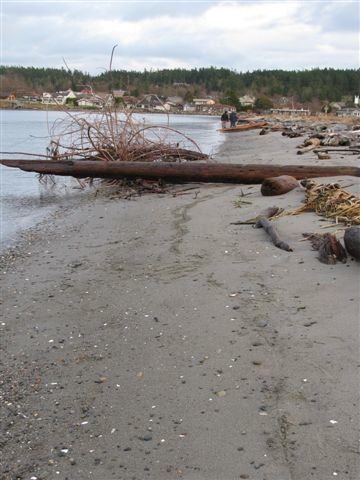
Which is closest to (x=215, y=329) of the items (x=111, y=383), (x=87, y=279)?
(x=111, y=383)

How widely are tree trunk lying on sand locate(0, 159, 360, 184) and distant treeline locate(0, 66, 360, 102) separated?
4524 inches

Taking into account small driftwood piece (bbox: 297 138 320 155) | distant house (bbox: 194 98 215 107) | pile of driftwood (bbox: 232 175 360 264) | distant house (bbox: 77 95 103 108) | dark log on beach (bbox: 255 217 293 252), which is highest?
distant house (bbox: 194 98 215 107)

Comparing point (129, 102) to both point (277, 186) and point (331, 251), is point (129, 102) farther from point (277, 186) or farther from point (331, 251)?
point (331, 251)

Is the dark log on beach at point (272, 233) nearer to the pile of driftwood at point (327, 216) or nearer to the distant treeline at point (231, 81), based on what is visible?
the pile of driftwood at point (327, 216)

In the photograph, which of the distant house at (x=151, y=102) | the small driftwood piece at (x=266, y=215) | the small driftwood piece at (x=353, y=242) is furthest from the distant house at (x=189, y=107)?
the small driftwood piece at (x=353, y=242)

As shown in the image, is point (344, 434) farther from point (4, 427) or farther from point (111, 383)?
point (4, 427)

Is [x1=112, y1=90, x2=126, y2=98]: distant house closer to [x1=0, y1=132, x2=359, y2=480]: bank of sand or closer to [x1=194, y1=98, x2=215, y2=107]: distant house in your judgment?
[x1=0, y1=132, x2=359, y2=480]: bank of sand

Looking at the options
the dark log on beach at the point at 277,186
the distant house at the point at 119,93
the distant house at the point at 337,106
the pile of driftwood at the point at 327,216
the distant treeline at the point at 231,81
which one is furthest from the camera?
the distant treeline at the point at 231,81

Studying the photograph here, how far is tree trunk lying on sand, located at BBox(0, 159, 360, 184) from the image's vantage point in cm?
852

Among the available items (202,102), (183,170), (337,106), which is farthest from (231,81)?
(183,170)

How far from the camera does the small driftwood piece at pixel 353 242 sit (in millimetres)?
3920

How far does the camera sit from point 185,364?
2906 mm

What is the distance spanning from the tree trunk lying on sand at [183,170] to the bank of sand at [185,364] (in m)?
3.43

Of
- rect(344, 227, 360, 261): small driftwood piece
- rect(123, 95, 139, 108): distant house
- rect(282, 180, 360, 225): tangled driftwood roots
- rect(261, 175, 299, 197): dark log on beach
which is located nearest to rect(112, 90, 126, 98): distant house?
rect(123, 95, 139, 108): distant house
